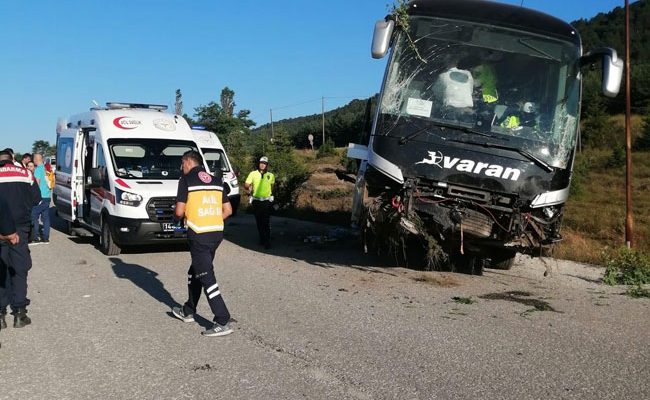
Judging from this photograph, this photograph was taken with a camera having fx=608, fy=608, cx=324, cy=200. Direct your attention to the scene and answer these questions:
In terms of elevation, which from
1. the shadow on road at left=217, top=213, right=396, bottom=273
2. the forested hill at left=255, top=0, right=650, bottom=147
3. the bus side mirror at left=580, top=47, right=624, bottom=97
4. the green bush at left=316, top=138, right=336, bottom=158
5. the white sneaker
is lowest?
the shadow on road at left=217, top=213, right=396, bottom=273

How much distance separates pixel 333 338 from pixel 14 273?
10.9 ft

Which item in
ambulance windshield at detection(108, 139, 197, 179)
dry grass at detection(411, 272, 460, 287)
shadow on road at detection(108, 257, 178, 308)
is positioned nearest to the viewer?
shadow on road at detection(108, 257, 178, 308)

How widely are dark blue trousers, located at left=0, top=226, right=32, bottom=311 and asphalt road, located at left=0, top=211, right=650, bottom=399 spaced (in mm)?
336

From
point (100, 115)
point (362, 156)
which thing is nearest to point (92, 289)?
point (362, 156)

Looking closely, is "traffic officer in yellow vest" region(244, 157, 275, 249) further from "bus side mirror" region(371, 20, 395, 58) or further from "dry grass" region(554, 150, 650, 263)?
"dry grass" region(554, 150, 650, 263)

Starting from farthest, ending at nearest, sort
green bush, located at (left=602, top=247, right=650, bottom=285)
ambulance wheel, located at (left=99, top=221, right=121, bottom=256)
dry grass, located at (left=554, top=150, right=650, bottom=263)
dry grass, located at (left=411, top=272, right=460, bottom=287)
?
dry grass, located at (left=554, top=150, right=650, bottom=263), ambulance wheel, located at (left=99, top=221, right=121, bottom=256), green bush, located at (left=602, top=247, right=650, bottom=285), dry grass, located at (left=411, top=272, right=460, bottom=287)

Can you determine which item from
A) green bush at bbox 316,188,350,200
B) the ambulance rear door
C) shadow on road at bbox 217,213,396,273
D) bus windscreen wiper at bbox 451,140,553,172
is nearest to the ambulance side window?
the ambulance rear door

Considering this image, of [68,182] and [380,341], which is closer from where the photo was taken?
[380,341]

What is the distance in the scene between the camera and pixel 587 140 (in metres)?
51.1

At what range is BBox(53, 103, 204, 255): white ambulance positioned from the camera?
10531mm

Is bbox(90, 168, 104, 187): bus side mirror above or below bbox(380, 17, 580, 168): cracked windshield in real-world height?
below

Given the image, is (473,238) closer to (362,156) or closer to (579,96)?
(362,156)

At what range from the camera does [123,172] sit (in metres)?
11.0

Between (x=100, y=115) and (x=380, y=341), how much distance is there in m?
8.56
